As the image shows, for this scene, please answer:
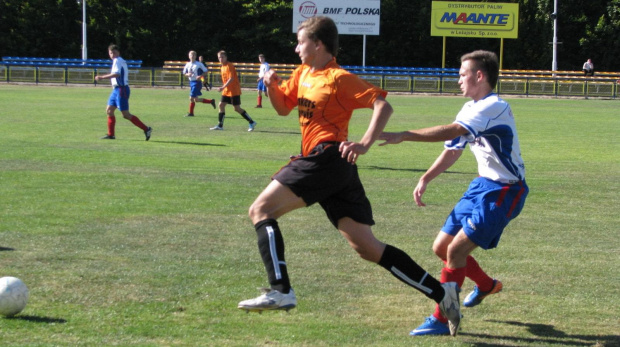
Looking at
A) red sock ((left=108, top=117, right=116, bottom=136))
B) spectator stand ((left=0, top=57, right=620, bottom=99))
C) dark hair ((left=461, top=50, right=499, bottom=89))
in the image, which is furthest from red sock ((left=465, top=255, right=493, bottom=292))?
spectator stand ((left=0, top=57, right=620, bottom=99))

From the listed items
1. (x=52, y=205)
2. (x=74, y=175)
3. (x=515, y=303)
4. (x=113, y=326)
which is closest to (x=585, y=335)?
(x=515, y=303)

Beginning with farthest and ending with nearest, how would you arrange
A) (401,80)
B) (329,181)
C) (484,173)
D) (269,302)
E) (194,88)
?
1. (401,80)
2. (194,88)
3. (484,173)
4. (329,181)
5. (269,302)

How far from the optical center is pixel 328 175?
4.99 m

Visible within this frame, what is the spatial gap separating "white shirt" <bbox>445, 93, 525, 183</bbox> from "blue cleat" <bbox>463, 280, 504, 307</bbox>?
2.85 ft

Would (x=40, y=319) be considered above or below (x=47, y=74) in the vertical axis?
below

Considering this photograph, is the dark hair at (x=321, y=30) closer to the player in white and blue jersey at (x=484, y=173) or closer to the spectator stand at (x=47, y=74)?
the player in white and blue jersey at (x=484, y=173)

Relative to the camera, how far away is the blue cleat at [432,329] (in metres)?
5.15

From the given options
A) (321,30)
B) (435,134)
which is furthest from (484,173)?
(321,30)

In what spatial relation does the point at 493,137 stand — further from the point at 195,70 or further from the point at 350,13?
the point at 350,13

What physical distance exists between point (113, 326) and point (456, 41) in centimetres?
5716

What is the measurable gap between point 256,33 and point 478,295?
55.2 metres

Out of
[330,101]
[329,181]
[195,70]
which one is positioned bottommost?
[329,181]

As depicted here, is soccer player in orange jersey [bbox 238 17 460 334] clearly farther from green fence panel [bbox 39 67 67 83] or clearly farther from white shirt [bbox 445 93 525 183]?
green fence panel [bbox 39 67 67 83]

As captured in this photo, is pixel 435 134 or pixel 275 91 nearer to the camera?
pixel 435 134
